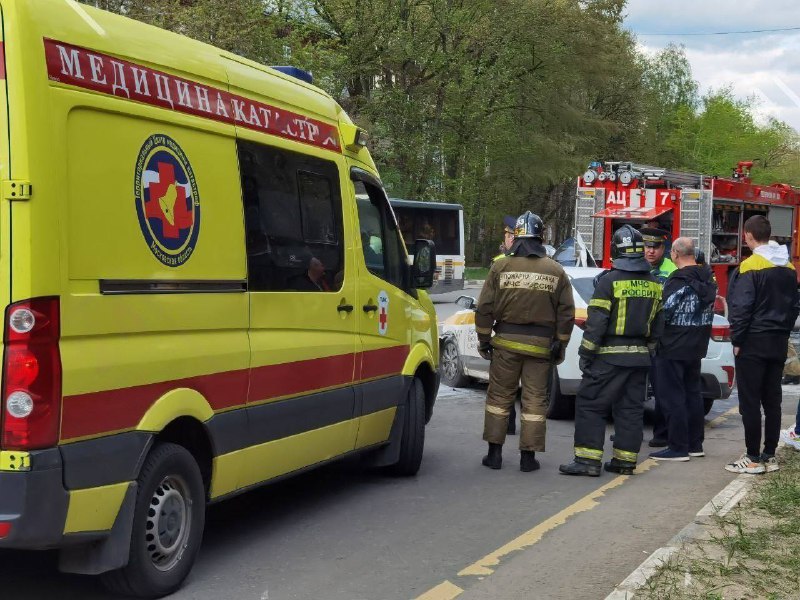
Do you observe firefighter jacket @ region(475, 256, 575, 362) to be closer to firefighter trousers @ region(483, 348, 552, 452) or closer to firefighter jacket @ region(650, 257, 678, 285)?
firefighter trousers @ region(483, 348, 552, 452)

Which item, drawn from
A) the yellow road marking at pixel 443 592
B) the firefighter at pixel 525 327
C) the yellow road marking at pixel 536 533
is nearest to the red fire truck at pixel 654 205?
the firefighter at pixel 525 327

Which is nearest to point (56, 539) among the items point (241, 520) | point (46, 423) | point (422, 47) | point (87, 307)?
point (46, 423)

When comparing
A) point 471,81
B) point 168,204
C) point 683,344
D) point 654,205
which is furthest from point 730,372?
point 471,81

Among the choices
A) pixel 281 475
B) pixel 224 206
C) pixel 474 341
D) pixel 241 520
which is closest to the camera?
pixel 224 206

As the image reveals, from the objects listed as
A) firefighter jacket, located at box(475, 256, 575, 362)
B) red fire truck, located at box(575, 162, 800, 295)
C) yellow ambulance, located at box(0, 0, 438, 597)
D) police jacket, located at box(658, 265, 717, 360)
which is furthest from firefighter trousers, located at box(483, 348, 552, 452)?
red fire truck, located at box(575, 162, 800, 295)

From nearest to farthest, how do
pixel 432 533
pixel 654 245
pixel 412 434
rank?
pixel 432 533
pixel 412 434
pixel 654 245

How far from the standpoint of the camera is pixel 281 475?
18.9 ft

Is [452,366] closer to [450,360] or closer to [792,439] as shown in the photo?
[450,360]

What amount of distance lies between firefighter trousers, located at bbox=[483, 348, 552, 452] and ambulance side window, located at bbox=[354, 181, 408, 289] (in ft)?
3.59

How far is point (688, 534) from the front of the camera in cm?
575

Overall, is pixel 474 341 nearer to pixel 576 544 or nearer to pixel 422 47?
pixel 576 544

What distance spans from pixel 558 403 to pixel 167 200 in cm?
608

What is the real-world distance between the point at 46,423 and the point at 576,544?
122 inches

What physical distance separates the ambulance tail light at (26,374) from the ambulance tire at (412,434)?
147 inches
